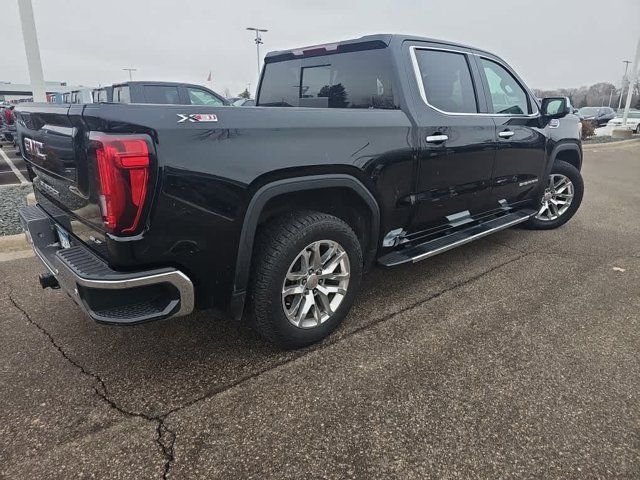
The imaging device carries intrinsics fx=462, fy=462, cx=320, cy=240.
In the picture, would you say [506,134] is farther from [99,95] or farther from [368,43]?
[99,95]

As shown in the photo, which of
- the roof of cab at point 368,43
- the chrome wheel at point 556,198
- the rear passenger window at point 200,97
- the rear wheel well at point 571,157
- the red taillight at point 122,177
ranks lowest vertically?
the chrome wheel at point 556,198

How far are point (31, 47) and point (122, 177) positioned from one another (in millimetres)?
6025

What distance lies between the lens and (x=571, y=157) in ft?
18.0

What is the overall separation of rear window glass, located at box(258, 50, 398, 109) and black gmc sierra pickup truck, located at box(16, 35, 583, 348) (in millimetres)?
12

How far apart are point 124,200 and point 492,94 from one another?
3.36 meters

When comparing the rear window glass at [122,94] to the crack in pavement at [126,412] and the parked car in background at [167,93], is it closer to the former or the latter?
the parked car in background at [167,93]

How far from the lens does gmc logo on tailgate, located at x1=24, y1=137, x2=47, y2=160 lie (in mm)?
2623

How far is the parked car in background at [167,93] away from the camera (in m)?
10.1

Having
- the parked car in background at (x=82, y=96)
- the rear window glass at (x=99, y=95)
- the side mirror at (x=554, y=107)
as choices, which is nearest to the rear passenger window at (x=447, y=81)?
the side mirror at (x=554, y=107)

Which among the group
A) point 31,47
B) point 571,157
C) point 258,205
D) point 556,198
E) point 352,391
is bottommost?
point 352,391

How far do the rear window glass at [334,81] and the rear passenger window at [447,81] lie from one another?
33 centimetres

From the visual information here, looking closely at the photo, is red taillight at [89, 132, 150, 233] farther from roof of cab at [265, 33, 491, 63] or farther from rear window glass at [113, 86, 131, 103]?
rear window glass at [113, 86, 131, 103]

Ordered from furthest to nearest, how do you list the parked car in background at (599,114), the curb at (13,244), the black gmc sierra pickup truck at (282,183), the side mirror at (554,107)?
the parked car in background at (599,114) → the side mirror at (554,107) → the curb at (13,244) → the black gmc sierra pickup truck at (282,183)

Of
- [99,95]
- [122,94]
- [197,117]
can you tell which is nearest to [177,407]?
[197,117]
